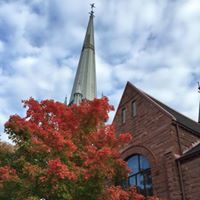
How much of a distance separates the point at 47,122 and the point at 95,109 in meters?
2.09

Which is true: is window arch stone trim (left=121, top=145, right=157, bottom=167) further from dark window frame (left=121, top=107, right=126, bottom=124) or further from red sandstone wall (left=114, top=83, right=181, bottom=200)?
dark window frame (left=121, top=107, right=126, bottom=124)

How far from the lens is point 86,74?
87062mm

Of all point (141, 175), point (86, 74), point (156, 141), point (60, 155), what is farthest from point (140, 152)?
point (86, 74)

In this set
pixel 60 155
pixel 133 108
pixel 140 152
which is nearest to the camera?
pixel 60 155

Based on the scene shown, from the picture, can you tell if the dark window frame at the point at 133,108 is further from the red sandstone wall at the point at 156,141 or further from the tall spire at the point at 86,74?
the tall spire at the point at 86,74

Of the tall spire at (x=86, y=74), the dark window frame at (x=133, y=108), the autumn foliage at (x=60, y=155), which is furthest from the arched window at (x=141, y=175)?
the tall spire at (x=86, y=74)

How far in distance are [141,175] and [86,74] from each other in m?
74.3

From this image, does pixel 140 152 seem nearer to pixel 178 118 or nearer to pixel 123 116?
pixel 178 118

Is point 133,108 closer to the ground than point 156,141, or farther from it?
farther from it

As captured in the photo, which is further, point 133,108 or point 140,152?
point 133,108

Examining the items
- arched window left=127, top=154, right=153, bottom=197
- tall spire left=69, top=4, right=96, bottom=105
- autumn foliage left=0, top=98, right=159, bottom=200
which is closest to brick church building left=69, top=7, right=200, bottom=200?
arched window left=127, top=154, right=153, bottom=197

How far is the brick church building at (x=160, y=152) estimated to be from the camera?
38.2 ft

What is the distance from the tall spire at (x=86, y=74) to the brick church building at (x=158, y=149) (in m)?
58.0

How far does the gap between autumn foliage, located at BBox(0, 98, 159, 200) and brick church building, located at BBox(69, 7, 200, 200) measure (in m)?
1.82
